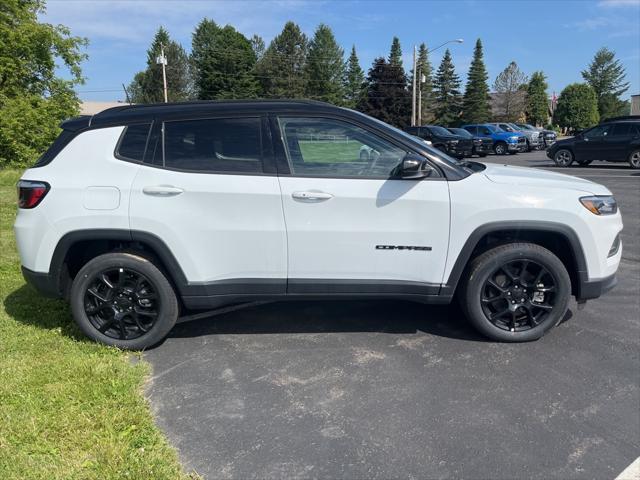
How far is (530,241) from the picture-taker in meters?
3.86

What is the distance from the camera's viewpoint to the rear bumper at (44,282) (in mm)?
3707

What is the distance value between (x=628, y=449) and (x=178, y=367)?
278 cm

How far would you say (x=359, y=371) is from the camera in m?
3.47

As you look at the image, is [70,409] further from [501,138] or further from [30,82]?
[501,138]

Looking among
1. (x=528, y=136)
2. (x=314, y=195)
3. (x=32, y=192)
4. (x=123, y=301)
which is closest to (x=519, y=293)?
(x=314, y=195)

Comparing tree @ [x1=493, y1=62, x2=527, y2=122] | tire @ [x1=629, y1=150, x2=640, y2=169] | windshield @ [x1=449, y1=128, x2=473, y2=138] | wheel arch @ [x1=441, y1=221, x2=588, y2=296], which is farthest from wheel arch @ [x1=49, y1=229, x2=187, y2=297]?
tree @ [x1=493, y1=62, x2=527, y2=122]

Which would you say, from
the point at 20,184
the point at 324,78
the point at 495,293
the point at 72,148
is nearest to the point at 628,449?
the point at 495,293

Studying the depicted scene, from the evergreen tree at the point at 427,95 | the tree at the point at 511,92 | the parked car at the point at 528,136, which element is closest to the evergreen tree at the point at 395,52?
the evergreen tree at the point at 427,95

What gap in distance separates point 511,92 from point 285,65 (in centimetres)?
3340

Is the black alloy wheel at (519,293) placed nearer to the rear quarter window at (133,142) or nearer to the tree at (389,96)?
the rear quarter window at (133,142)

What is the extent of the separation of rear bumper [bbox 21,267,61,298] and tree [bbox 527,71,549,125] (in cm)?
7154

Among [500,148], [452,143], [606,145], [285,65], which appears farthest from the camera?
[285,65]

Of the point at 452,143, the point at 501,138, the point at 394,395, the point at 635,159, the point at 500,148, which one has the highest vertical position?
the point at 501,138

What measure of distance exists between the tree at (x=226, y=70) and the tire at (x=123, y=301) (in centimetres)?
7118
